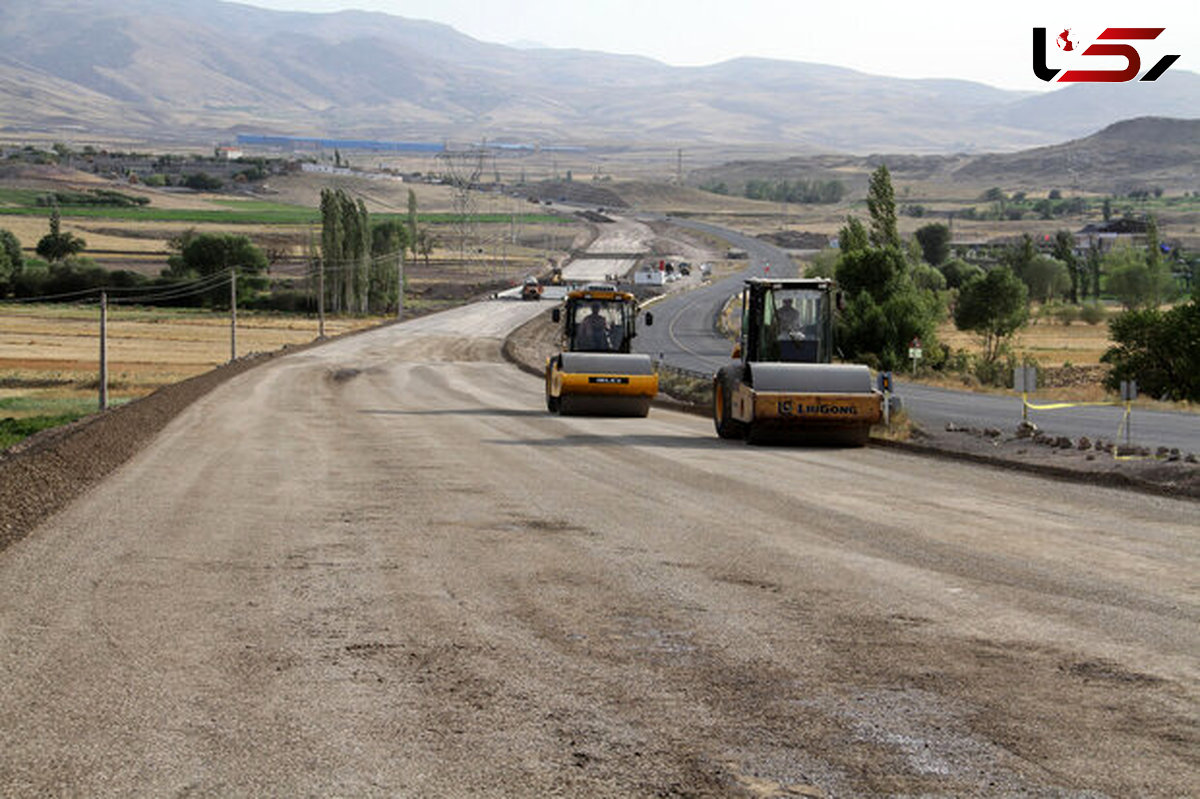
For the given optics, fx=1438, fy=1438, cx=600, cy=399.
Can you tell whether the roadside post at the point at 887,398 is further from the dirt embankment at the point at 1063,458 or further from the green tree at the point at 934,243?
the green tree at the point at 934,243

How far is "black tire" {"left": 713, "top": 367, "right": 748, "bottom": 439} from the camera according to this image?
106ft

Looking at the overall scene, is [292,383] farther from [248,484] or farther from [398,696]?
[398,696]

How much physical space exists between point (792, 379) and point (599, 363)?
1085 centimetres

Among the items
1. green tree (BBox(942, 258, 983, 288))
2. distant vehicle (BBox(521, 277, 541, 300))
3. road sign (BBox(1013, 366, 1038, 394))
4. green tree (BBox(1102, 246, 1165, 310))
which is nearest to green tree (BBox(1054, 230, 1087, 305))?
green tree (BBox(942, 258, 983, 288))

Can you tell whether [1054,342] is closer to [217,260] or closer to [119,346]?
[119,346]

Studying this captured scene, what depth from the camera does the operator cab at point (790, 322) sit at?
3161cm

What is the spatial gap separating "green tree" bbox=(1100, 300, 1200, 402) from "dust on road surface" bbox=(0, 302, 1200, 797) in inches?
1626

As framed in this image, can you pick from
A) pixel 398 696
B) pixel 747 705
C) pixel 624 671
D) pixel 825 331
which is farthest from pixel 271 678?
pixel 825 331

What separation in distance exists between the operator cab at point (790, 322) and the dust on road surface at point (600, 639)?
8989mm

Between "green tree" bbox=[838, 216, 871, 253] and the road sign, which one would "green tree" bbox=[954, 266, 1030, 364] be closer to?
"green tree" bbox=[838, 216, 871, 253]

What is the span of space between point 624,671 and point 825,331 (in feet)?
71.6

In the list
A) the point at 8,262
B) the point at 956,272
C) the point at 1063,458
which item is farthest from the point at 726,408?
the point at 956,272

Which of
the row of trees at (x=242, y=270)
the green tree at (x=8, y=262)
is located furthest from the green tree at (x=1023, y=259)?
the green tree at (x=8, y=262)

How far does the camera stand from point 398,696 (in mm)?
10203
